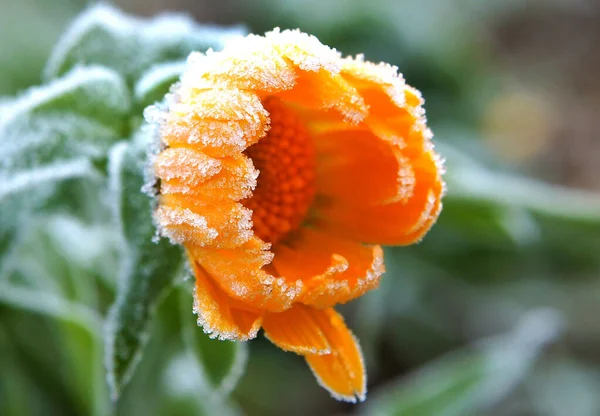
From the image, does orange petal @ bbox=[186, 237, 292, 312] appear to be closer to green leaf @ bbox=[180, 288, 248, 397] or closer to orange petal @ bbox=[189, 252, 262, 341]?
orange petal @ bbox=[189, 252, 262, 341]

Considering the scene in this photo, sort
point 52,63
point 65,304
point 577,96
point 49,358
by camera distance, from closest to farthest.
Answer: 1. point 52,63
2. point 65,304
3. point 49,358
4. point 577,96

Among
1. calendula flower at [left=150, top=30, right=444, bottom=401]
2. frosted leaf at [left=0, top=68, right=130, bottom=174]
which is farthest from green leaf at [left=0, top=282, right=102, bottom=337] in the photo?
calendula flower at [left=150, top=30, right=444, bottom=401]

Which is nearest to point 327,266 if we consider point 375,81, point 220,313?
point 220,313

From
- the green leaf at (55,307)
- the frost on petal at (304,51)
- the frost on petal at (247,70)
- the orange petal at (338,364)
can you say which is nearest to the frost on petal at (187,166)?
the frost on petal at (247,70)

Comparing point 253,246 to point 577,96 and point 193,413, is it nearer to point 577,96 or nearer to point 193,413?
point 193,413

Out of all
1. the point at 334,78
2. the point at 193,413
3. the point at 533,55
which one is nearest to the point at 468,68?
the point at 533,55
